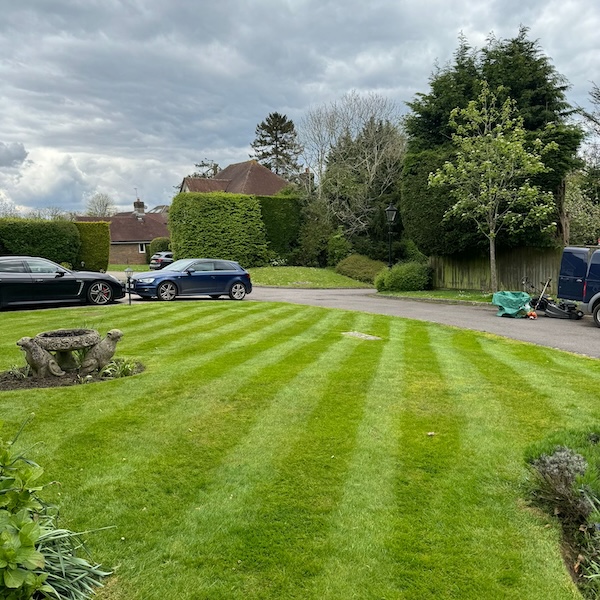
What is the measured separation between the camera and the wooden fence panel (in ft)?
71.4

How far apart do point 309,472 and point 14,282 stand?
40.0 ft

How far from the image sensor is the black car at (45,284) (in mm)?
13008

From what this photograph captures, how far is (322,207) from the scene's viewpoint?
33.7m

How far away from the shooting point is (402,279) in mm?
23547

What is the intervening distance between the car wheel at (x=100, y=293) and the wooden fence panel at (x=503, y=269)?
16.6 meters

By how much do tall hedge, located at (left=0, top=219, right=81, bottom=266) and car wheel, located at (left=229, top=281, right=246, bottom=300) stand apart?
15.6 meters

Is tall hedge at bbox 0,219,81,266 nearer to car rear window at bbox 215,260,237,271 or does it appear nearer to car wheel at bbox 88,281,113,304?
car rear window at bbox 215,260,237,271

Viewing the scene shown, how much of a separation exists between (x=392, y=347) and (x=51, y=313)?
859cm

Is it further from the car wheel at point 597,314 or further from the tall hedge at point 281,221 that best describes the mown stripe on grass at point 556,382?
the tall hedge at point 281,221

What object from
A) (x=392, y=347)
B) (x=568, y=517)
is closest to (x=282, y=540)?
(x=568, y=517)

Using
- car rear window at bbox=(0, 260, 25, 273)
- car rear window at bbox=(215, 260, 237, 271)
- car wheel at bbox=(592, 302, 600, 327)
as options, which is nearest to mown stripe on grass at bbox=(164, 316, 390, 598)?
car wheel at bbox=(592, 302, 600, 327)

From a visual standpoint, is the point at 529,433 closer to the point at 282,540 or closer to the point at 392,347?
the point at 282,540

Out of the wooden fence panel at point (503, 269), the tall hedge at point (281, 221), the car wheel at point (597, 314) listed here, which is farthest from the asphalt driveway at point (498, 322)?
the tall hedge at point (281, 221)

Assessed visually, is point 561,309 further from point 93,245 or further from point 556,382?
point 93,245
